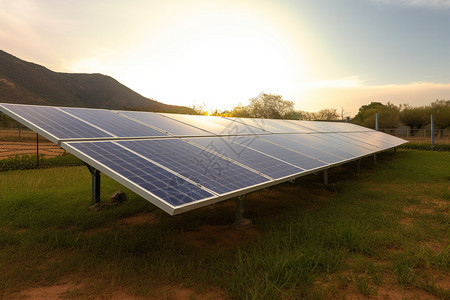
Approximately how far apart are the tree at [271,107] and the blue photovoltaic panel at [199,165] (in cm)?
7006

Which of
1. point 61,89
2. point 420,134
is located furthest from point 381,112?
point 61,89

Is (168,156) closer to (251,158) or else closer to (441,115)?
(251,158)

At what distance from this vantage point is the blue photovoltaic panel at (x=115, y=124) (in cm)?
685

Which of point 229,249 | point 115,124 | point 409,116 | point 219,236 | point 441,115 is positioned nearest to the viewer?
point 229,249

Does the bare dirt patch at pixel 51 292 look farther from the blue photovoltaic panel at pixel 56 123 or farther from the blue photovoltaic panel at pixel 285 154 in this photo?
the blue photovoltaic panel at pixel 285 154

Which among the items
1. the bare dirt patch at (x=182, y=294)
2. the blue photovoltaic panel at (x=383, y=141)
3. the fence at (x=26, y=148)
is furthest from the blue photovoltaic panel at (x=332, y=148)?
the fence at (x=26, y=148)

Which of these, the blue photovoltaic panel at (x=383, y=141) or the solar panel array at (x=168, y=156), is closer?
the solar panel array at (x=168, y=156)

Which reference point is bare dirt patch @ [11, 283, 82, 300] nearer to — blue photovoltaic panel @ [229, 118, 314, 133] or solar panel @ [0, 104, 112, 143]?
solar panel @ [0, 104, 112, 143]

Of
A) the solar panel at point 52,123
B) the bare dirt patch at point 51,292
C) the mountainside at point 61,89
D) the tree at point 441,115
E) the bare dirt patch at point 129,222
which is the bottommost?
the bare dirt patch at point 51,292

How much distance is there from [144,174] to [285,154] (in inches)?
188

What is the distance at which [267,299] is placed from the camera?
3896 mm

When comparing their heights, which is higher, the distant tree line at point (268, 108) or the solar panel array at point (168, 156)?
the distant tree line at point (268, 108)

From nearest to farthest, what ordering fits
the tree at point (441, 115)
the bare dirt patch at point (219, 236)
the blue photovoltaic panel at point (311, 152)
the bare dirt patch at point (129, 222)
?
the bare dirt patch at point (219, 236) → the bare dirt patch at point (129, 222) → the blue photovoltaic panel at point (311, 152) → the tree at point (441, 115)

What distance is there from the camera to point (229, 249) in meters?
5.68
